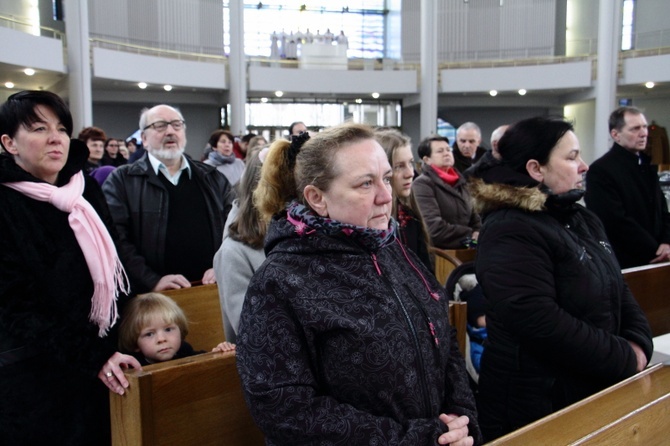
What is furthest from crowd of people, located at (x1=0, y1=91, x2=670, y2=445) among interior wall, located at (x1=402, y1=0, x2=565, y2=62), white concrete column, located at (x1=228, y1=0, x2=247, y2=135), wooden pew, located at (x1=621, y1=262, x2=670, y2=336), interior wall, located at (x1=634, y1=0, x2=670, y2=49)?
interior wall, located at (x1=402, y1=0, x2=565, y2=62)

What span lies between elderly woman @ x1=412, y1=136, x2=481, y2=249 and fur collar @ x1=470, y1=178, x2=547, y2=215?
2.25 metres

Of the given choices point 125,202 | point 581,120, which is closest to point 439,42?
point 581,120

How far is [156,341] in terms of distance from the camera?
2373 mm

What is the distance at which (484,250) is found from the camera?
2150 millimetres

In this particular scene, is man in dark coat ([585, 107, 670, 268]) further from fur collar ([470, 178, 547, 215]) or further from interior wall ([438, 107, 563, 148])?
interior wall ([438, 107, 563, 148])

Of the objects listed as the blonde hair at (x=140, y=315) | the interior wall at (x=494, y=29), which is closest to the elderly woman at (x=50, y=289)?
the blonde hair at (x=140, y=315)

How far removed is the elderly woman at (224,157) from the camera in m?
5.97

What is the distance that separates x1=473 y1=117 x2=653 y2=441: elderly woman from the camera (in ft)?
6.57

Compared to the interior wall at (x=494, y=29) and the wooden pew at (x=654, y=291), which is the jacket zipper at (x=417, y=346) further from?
the interior wall at (x=494, y=29)

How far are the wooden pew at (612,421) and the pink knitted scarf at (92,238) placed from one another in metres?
1.30

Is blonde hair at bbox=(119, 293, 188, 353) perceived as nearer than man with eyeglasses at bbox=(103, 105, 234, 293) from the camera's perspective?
Yes

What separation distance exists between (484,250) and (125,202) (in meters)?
1.88

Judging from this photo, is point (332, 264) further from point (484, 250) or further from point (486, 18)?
point (486, 18)

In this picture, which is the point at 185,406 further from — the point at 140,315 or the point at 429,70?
the point at 429,70
